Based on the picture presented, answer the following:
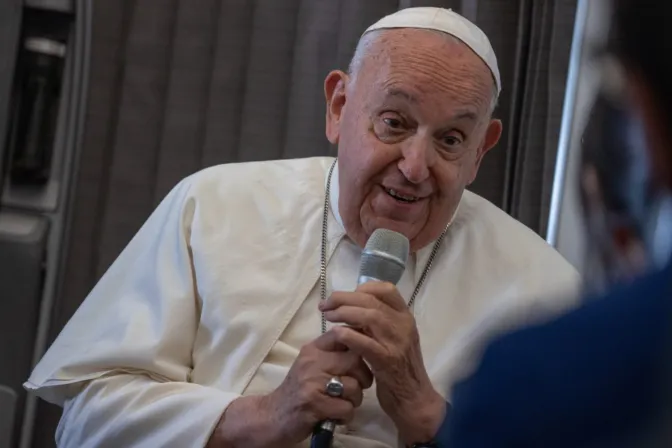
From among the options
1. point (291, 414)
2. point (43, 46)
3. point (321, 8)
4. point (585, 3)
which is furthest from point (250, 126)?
point (291, 414)

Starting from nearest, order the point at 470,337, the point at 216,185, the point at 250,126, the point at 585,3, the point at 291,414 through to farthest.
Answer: the point at 291,414
the point at 470,337
the point at 216,185
the point at 585,3
the point at 250,126

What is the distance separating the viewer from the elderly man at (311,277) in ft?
5.32

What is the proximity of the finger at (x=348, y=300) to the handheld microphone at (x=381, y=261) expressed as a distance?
1.6 inches

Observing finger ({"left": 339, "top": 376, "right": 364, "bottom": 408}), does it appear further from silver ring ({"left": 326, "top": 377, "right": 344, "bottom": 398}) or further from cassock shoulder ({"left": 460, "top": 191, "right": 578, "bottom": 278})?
cassock shoulder ({"left": 460, "top": 191, "right": 578, "bottom": 278})

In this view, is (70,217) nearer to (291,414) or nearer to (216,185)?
(216,185)

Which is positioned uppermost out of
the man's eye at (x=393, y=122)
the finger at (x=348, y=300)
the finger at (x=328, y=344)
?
the man's eye at (x=393, y=122)

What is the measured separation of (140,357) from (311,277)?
14.8 inches

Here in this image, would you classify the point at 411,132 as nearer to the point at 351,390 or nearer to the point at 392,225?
the point at 392,225

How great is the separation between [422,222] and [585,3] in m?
1.01

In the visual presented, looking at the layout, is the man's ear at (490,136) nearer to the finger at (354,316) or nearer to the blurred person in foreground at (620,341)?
the finger at (354,316)

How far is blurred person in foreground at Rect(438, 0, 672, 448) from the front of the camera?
60 cm

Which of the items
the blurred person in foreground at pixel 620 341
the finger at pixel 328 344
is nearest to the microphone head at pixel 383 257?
the finger at pixel 328 344

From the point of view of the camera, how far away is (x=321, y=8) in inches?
107

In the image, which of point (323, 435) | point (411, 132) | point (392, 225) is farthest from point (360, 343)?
point (411, 132)
